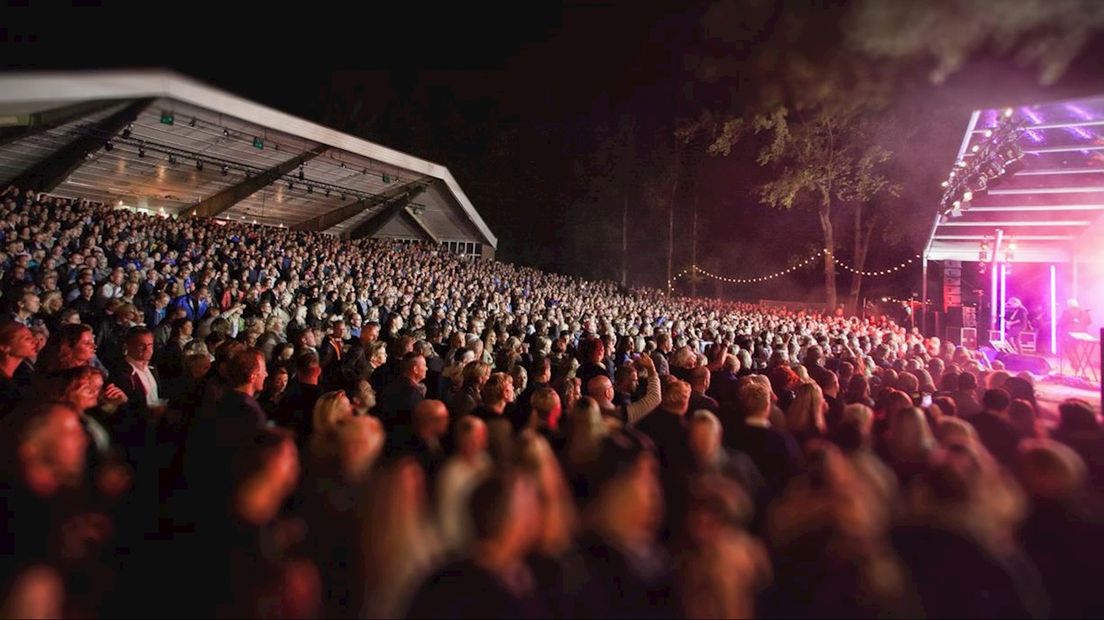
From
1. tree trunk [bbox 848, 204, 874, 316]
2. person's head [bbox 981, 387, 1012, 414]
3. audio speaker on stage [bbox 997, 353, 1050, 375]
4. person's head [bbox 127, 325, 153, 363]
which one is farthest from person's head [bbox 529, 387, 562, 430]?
tree trunk [bbox 848, 204, 874, 316]

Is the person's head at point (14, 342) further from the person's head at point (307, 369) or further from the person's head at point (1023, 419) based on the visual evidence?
the person's head at point (1023, 419)

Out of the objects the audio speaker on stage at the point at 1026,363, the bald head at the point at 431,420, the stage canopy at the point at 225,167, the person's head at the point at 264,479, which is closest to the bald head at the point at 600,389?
the bald head at the point at 431,420

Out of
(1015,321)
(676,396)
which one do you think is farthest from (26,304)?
(1015,321)

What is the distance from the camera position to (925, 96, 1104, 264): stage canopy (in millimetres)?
6629

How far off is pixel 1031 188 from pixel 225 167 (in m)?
18.7

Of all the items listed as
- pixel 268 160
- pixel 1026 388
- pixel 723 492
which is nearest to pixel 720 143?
pixel 268 160

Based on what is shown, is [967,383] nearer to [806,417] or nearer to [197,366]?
[806,417]

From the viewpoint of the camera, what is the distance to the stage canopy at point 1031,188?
6.63 meters

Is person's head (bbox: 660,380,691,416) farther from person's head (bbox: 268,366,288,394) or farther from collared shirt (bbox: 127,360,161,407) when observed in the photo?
collared shirt (bbox: 127,360,161,407)

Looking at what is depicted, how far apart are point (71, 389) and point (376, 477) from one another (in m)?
1.69

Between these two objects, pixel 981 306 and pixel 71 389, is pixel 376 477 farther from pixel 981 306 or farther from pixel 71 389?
pixel 981 306

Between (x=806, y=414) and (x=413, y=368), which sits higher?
(x=413, y=368)

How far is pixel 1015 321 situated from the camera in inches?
543

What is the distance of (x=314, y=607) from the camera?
1.60 meters
